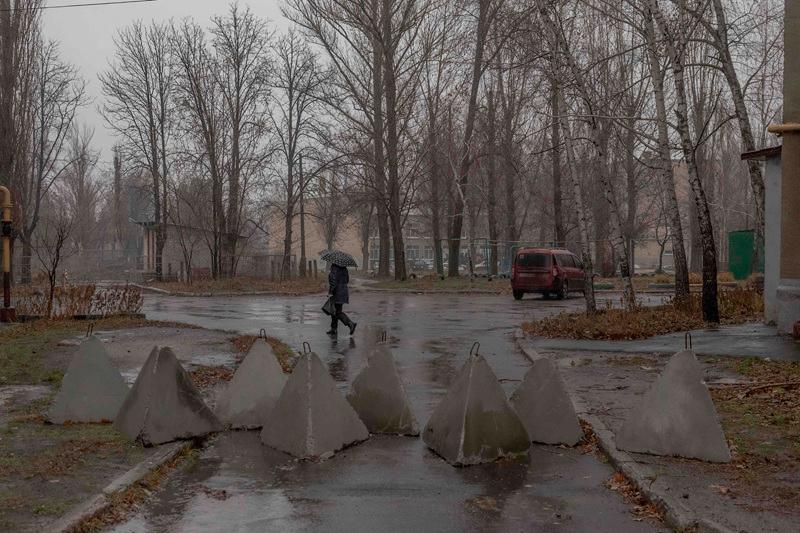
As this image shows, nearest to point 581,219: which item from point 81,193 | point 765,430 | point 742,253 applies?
point 765,430

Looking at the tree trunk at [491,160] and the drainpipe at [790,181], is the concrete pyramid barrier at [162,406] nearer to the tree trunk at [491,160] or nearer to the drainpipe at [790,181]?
the drainpipe at [790,181]

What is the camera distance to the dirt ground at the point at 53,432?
18.7 ft

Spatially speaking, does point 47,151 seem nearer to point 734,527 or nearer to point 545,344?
point 545,344

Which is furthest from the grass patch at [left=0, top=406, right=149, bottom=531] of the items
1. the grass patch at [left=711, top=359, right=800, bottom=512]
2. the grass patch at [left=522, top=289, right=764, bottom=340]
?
the grass patch at [left=522, top=289, right=764, bottom=340]

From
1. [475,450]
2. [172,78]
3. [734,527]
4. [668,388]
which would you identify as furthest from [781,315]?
[172,78]

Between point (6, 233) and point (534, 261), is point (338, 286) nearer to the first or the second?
point (6, 233)

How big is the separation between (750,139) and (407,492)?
1714cm

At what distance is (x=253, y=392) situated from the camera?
860cm

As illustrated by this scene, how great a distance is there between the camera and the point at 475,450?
7.04 metres

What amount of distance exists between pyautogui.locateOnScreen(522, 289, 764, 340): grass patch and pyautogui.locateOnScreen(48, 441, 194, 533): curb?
10278mm

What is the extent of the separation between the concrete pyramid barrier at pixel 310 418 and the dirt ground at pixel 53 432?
3.87ft

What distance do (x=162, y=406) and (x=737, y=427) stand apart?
5.23 m

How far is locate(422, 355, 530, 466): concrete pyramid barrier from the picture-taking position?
7.05 m

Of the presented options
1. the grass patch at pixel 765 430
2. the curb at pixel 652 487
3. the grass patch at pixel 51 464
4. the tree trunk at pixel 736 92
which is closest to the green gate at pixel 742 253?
the tree trunk at pixel 736 92
